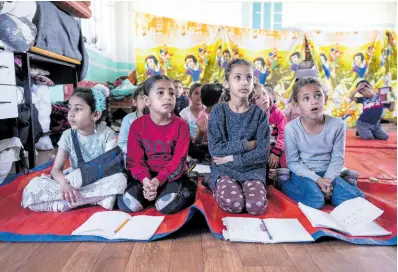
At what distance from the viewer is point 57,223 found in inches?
52.9

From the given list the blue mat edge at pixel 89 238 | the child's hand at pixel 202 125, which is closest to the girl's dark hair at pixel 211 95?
the child's hand at pixel 202 125

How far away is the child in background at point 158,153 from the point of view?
4.82 ft

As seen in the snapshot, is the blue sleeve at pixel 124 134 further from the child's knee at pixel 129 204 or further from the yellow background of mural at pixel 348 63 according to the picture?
the yellow background of mural at pixel 348 63

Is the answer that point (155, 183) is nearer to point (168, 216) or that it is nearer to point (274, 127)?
point (168, 216)

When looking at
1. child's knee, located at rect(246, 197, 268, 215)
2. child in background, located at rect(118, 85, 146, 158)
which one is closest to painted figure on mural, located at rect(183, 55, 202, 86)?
child in background, located at rect(118, 85, 146, 158)

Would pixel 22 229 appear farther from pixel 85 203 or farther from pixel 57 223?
pixel 85 203

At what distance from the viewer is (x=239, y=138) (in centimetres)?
163

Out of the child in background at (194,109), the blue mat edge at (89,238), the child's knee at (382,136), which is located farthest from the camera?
the child's knee at (382,136)

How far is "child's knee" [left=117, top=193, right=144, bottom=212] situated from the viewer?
1450 millimetres

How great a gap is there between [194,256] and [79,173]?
28.5 inches

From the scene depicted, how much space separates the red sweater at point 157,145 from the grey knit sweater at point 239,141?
157 mm

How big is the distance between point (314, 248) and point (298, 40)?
15.6 ft

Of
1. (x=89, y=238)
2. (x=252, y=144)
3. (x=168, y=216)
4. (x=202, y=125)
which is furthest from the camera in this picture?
(x=202, y=125)

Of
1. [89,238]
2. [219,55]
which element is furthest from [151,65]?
[89,238]
